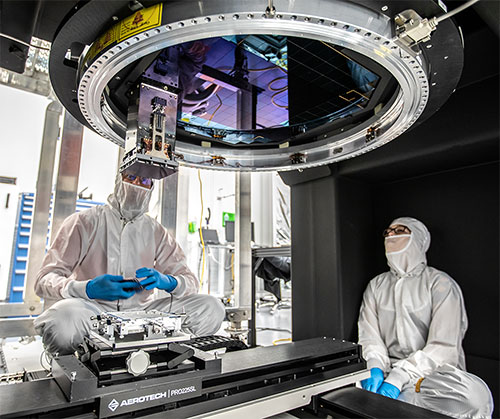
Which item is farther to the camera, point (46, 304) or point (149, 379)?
point (46, 304)

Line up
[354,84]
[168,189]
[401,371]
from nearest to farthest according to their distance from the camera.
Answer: [354,84] → [401,371] → [168,189]

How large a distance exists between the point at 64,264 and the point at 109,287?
495 mm

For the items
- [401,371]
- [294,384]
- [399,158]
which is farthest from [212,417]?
[399,158]

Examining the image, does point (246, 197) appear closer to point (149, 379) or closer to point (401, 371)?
point (401, 371)

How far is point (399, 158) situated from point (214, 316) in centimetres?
139

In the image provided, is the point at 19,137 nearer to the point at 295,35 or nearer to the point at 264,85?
the point at 264,85

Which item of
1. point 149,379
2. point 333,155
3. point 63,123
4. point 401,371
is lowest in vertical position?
point 401,371

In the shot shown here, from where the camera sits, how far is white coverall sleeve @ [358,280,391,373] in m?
1.88

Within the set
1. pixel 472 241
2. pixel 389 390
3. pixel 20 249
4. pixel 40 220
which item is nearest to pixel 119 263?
pixel 40 220

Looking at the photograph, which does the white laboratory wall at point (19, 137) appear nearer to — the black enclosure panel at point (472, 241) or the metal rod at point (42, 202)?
the metal rod at point (42, 202)

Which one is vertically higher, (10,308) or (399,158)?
(399,158)

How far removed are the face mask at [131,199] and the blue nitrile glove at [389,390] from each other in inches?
60.0

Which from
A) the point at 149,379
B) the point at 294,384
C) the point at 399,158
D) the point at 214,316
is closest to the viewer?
the point at 149,379

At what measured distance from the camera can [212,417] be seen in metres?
0.88
